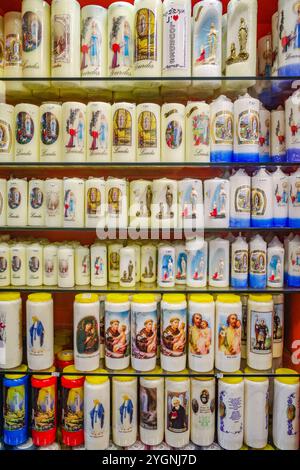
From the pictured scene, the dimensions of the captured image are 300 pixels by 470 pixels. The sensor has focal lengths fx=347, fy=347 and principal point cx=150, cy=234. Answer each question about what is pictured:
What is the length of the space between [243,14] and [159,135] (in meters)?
0.59

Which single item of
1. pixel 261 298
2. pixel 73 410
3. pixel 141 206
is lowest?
pixel 73 410

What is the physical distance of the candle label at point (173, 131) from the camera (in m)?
1.45

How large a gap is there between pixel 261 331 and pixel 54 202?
1.04 m

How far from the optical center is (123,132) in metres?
1.44

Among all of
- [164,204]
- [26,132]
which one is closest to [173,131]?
[164,204]

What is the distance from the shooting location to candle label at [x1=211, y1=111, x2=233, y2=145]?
145 centimetres

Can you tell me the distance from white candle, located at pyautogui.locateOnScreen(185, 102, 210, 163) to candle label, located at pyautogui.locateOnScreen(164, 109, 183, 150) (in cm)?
4

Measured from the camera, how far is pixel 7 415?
1518 mm

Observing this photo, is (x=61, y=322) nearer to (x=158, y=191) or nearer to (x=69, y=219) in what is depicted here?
(x=69, y=219)

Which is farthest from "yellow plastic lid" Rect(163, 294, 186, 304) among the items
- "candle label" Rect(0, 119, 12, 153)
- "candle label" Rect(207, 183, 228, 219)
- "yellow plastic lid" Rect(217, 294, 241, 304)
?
"candle label" Rect(0, 119, 12, 153)

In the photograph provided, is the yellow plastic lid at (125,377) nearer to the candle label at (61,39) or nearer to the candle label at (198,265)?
the candle label at (198,265)

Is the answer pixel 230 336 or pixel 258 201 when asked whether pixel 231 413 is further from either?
pixel 258 201

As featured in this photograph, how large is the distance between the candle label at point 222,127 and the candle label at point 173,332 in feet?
2.41

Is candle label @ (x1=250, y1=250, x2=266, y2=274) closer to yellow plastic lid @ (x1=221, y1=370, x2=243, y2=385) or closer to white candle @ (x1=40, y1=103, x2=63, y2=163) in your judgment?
yellow plastic lid @ (x1=221, y1=370, x2=243, y2=385)
